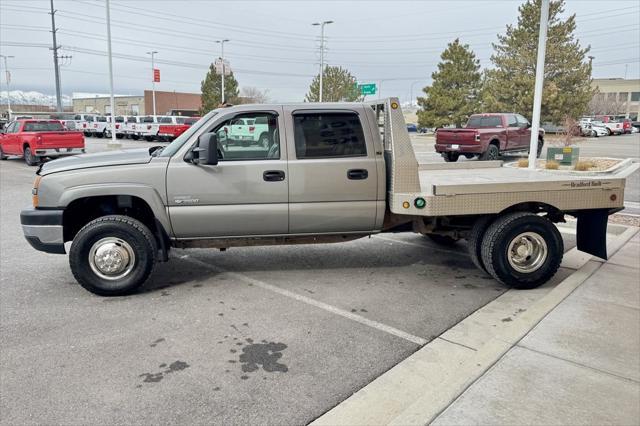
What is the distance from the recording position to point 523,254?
5.50 metres

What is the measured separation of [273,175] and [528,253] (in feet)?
9.62

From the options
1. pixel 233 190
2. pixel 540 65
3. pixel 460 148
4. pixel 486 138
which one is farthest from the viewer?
pixel 460 148

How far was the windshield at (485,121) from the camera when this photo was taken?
18.8 meters

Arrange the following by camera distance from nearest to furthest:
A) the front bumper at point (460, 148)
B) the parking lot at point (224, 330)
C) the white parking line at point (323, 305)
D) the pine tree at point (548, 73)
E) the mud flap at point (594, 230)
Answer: the parking lot at point (224, 330)
the white parking line at point (323, 305)
the mud flap at point (594, 230)
the front bumper at point (460, 148)
the pine tree at point (548, 73)

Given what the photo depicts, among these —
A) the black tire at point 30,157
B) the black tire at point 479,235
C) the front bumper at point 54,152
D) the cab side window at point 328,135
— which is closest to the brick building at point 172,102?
the black tire at point 30,157

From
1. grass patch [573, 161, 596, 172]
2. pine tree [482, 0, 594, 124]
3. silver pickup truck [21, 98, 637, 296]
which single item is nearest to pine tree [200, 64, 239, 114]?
pine tree [482, 0, 594, 124]

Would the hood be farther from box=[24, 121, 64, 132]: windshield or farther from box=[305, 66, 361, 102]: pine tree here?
box=[305, 66, 361, 102]: pine tree

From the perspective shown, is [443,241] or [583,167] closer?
[443,241]

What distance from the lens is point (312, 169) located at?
5281mm

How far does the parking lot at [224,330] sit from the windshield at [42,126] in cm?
1409

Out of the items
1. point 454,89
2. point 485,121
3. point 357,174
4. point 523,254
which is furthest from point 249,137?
point 454,89

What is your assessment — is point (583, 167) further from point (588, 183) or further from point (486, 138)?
point (588, 183)

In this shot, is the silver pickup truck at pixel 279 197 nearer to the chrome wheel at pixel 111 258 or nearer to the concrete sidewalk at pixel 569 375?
the chrome wheel at pixel 111 258

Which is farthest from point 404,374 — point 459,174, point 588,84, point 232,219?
point 588,84
